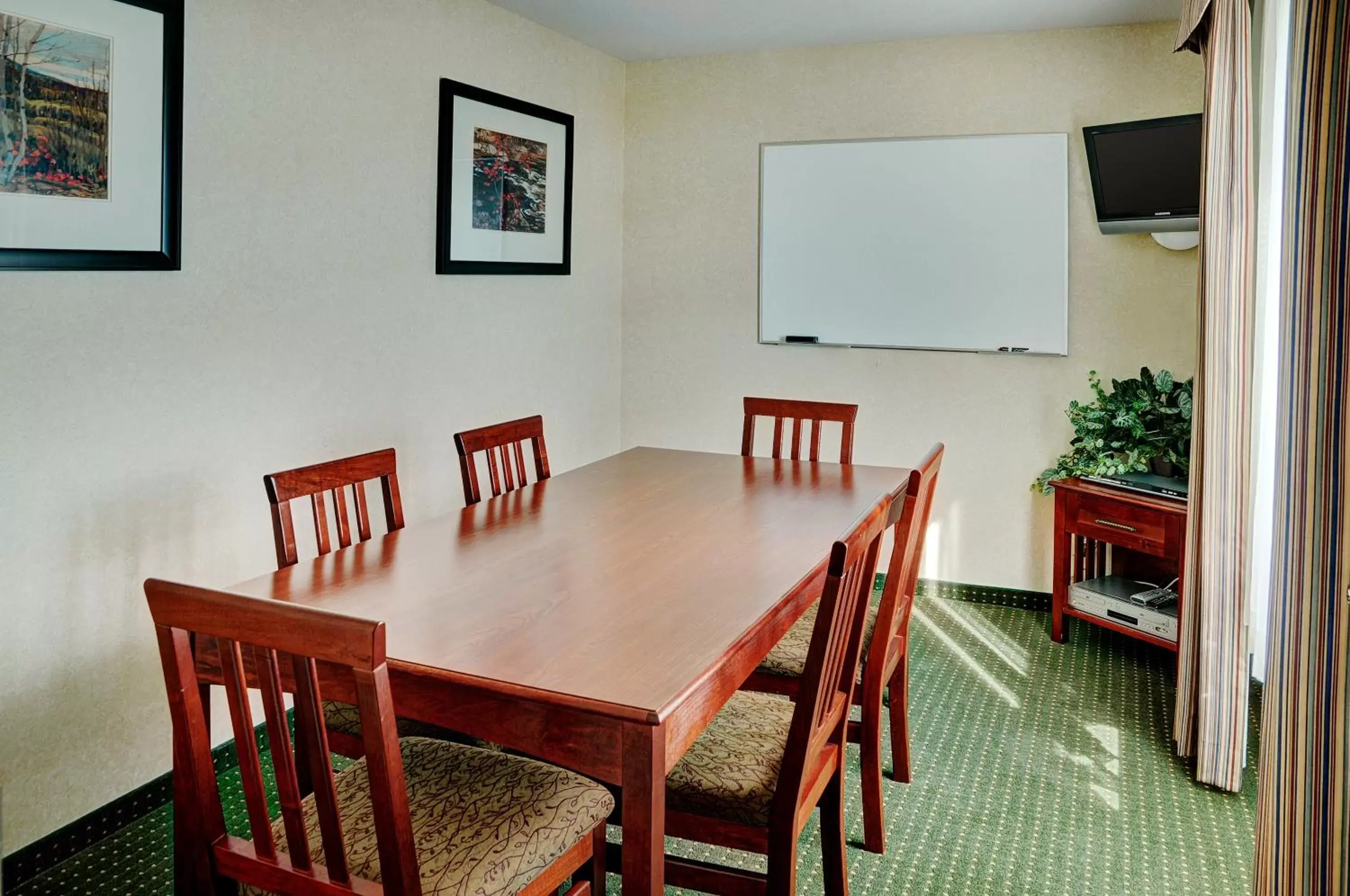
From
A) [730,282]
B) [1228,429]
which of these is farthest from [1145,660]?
[730,282]

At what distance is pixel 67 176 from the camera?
233 centimetres

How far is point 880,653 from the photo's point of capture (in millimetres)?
2326

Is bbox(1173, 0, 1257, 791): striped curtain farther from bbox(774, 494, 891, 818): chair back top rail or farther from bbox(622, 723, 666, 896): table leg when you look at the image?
bbox(622, 723, 666, 896): table leg

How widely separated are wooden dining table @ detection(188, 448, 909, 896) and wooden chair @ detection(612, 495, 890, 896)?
116 mm

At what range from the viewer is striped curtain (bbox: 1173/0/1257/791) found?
8.77 ft

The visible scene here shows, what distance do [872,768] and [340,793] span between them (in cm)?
129

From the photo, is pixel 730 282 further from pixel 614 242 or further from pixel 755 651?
pixel 755 651

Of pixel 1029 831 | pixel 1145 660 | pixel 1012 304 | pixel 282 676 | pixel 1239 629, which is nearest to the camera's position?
pixel 282 676

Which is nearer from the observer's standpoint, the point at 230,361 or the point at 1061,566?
the point at 230,361

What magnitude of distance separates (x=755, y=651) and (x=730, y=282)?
10.8ft

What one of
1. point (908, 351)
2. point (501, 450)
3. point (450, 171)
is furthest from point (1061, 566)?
point (450, 171)

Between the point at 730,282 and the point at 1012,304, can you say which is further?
the point at 730,282

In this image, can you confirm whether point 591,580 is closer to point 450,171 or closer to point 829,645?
point 829,645

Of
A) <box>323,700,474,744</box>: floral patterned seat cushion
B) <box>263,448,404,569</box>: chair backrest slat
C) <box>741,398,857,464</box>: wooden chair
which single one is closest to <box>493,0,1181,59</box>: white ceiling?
<box>741,398,857,464</box>: wooden chair
